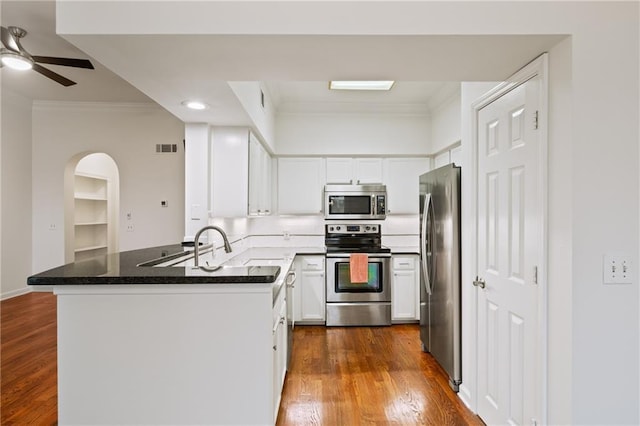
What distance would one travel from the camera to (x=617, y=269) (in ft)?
4.63

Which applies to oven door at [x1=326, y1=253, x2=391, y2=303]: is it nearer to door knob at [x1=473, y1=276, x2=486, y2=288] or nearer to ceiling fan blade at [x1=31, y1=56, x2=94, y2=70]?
door knob at [x1=473, y1=276, x2=486, y2=288]

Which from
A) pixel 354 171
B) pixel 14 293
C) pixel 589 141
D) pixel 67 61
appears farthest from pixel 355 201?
pixel 14 293

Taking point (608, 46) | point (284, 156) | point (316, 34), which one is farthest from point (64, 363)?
point (284, 156)

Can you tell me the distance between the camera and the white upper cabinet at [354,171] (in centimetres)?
442

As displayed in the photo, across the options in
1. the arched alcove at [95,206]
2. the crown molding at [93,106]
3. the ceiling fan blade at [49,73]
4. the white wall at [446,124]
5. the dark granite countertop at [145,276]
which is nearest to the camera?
the dark granite countertop at [145,276]

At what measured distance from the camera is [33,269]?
189 inches

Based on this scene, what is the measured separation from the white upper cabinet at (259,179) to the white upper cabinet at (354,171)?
82cm

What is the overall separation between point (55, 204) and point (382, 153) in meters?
4.75

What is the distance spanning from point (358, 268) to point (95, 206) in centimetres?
545

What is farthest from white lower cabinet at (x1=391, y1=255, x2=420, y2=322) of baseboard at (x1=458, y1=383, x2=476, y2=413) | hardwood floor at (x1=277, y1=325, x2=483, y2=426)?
baseboard at (x1=458, y1=383, x2=476, y2=413)

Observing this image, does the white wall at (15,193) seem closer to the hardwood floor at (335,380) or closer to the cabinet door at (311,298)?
the hardwood floor at (335,380)

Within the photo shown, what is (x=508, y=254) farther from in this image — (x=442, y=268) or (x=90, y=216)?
(x=90, y=216)

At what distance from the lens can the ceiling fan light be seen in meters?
2.68

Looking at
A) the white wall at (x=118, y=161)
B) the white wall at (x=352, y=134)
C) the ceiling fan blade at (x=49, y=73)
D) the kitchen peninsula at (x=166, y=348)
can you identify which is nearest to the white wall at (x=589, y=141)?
the kitchen peninsula at (x=166, y=348)
